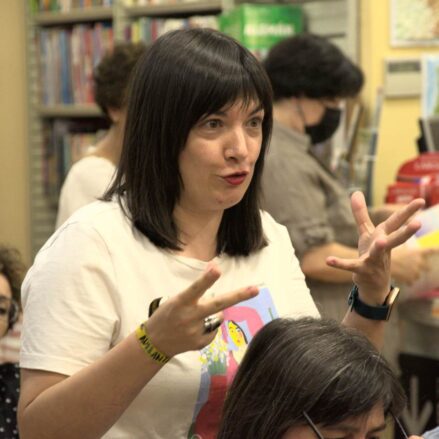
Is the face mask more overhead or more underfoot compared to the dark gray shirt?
more overhead

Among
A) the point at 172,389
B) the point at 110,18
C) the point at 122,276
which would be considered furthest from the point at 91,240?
the point at 110,18

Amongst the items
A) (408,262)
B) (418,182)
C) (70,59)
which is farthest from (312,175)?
(70,59)

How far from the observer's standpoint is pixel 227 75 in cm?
156

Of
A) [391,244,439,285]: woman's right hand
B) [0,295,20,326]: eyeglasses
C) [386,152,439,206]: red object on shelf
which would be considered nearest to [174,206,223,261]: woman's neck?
[0,295,20,326]: eyeglasses

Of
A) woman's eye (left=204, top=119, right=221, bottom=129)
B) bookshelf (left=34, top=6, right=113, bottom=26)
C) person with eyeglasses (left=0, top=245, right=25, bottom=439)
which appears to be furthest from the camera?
bookshelf (left=34, top=6, right=113, bottom=26)

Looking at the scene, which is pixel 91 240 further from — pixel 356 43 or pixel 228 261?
pixel 356 43

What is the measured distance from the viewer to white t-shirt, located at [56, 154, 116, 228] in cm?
288

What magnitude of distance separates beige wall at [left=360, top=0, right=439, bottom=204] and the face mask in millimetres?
976

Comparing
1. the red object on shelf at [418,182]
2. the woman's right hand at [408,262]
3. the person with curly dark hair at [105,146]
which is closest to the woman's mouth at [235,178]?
the person with curly dark hair at [105,146]

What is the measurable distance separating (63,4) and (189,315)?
154 inches

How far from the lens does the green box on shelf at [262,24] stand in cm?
394

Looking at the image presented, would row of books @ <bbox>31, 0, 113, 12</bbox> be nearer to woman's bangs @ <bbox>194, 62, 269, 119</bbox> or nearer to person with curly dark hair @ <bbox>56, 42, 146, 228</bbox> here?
person with curly dark hair @ <bbox>56, 42, 146, 228</bbox>

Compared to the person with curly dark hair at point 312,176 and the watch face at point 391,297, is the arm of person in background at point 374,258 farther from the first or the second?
the person with curly dark hair at point 312,176

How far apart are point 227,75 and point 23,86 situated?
3856mm
